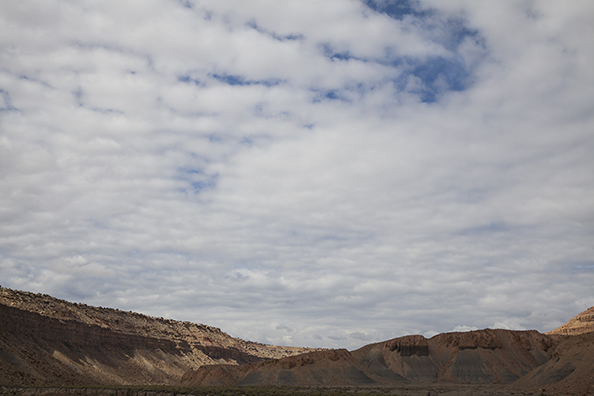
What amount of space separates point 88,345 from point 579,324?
136774mm

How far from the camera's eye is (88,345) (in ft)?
327

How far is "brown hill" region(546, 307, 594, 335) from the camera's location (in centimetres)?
13319

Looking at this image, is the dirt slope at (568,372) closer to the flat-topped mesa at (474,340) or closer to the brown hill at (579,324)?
the flat-topped mesa at (474,340)

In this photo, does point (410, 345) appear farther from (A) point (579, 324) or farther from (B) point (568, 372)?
(B) point (568, 372)

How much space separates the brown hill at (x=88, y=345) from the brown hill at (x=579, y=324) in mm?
104473

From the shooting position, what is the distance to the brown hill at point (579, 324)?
5244 inches

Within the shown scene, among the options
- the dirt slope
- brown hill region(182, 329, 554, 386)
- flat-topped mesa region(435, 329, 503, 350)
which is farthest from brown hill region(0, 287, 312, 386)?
the dirt slope

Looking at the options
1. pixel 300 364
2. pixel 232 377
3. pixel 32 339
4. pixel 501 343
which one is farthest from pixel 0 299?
pixel 501 343

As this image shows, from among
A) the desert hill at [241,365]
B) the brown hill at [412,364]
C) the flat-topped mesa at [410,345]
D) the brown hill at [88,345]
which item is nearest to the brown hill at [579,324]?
the desert hill at [241,365]

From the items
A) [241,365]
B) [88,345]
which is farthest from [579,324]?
[88,345]

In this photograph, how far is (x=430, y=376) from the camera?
103375 millimetres

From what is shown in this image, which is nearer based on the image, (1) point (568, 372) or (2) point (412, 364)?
(1) point (568, 372)

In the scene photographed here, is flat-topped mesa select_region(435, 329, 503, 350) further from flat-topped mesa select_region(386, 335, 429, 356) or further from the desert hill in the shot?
flat-topped mesa select_region(386, 335, 429, 356)

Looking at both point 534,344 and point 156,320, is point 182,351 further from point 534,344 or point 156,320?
point 534,344
